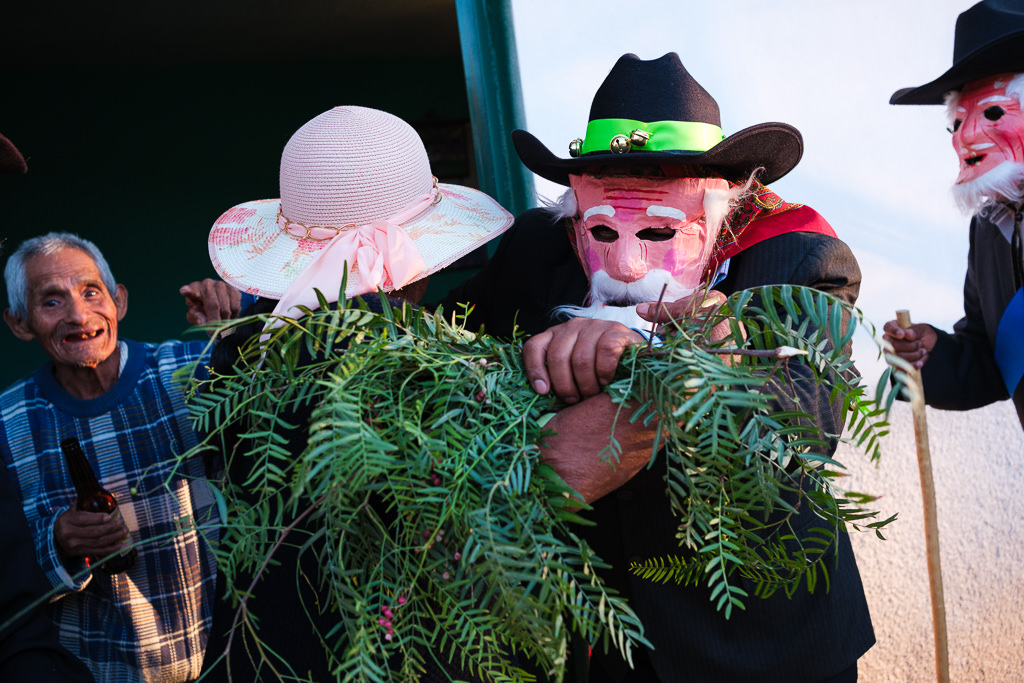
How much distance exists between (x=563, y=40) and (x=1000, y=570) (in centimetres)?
280

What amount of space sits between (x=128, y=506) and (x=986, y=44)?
8.37ft

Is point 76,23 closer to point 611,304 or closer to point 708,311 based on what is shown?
point 611,304

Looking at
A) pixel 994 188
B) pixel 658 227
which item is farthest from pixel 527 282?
pixel 994 188

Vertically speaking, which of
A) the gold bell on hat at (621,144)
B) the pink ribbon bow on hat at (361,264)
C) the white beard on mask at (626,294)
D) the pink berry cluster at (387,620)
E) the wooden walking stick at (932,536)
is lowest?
the wooden walking stick at (932,536)

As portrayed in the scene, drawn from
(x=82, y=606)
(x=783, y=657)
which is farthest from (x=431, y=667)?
(x=82, y=606)

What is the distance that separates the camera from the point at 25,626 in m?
1.93

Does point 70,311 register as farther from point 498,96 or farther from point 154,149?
point 154,149

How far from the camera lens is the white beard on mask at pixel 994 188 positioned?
1.87m

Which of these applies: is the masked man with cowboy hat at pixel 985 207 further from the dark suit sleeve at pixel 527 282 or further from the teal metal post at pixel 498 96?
the teal metal post at pixel 498 96

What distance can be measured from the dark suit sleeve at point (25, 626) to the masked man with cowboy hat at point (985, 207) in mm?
2259

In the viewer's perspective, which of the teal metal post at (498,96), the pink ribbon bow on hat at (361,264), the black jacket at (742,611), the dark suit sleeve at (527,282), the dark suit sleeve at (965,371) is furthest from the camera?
the teal metal post at (498,96)

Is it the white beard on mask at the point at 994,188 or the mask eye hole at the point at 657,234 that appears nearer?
the mask eye hole at the point at 657,234

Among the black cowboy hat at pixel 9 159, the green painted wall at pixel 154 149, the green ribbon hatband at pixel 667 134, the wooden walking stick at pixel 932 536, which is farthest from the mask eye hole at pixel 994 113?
the green painted wall at pixel 154 149

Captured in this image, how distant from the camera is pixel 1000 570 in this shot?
3293 mm
